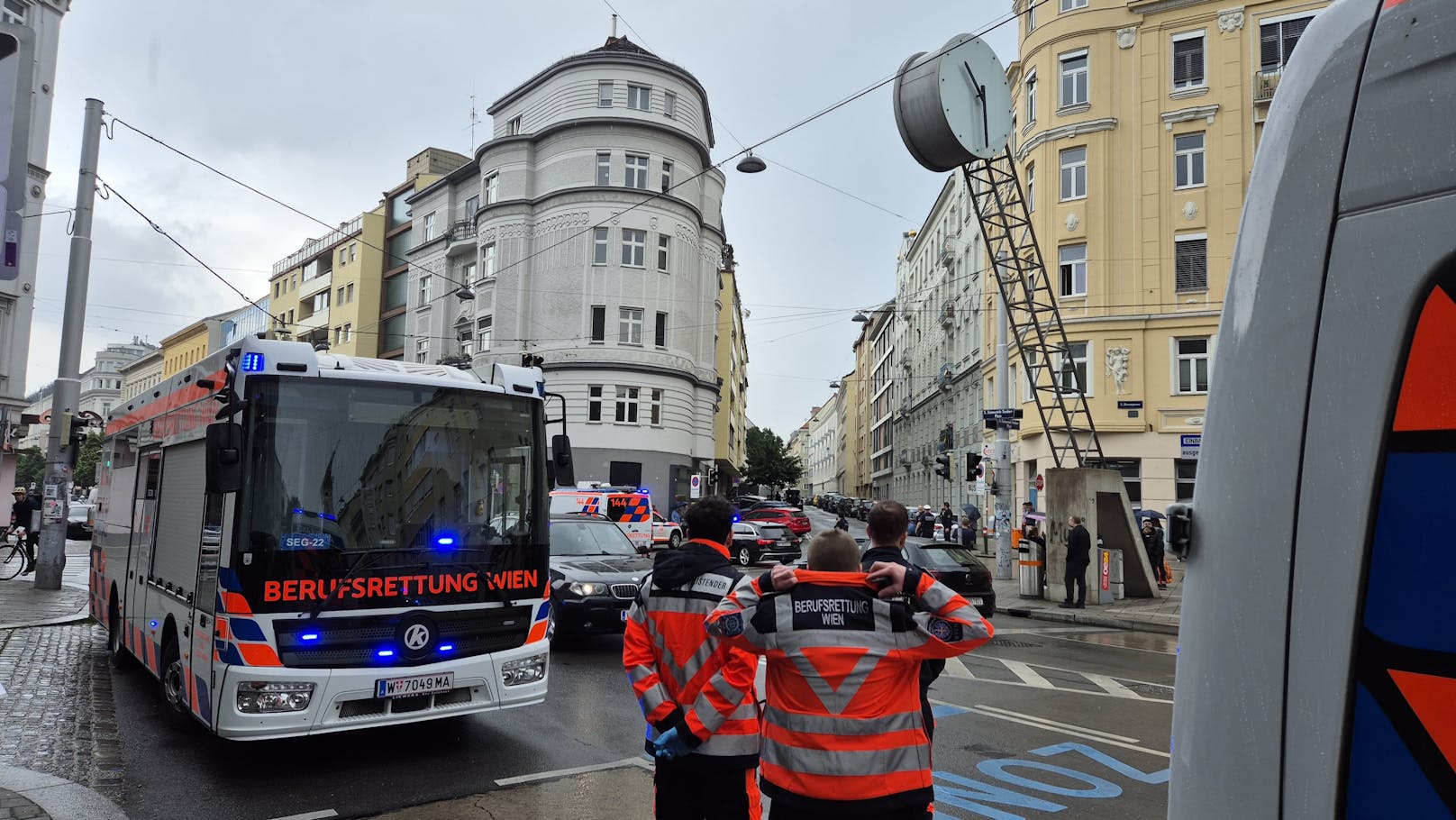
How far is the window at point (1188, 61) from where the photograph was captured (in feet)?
96.0

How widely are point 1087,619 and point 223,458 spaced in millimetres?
14774

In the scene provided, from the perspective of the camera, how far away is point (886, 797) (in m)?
3.12

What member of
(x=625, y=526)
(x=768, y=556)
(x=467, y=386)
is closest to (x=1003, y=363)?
(x=768, y=556)

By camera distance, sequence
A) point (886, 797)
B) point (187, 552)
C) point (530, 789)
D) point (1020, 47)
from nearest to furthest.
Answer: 1. point (886, 797)
2. point (530, 789)
3. point (187, 552)
4. point (1020, 47)

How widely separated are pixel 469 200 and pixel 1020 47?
29.9 meters

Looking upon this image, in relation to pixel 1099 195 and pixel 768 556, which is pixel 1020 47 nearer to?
pixel 1099 195

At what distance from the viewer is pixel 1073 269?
3017 centimetres

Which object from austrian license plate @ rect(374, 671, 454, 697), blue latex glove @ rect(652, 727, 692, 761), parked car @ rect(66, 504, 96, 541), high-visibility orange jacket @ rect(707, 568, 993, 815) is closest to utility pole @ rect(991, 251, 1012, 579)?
austrian license plate @ rect(374, 671, 454, 697)

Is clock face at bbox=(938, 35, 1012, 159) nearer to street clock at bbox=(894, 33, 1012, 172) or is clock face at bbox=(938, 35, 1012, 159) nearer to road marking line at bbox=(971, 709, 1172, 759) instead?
street clock at bbox=(894, 33, 1012, 172)

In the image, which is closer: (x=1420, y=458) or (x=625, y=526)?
(x=1420, y=458)

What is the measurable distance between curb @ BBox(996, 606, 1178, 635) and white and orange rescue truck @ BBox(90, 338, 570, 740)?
39.8 feet

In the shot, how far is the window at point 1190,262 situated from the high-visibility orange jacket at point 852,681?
29173 mm

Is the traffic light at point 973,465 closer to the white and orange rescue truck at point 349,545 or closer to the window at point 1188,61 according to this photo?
the window at point 1188,61

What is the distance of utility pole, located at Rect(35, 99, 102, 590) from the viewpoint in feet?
54.1
